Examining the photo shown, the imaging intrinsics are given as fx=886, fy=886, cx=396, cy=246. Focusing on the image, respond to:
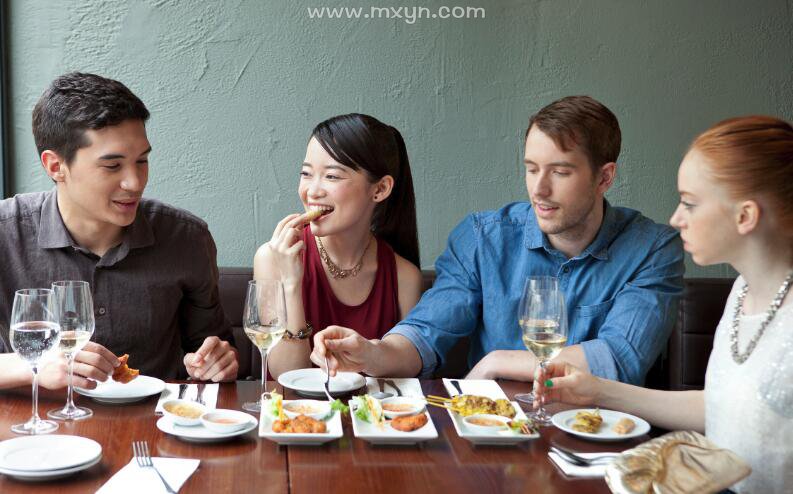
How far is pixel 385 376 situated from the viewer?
7.39 feet

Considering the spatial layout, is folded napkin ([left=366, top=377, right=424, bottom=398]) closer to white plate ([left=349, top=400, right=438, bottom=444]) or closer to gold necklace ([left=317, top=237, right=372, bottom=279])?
white plate ([left=349, top=400, right=438, bottom=444])

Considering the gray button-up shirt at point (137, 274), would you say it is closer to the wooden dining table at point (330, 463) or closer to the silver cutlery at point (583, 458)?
the wooden dining table at point (330, 463)

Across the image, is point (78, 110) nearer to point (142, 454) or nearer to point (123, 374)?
point (123, 374)

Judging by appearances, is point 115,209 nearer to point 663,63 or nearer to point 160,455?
point 160,455

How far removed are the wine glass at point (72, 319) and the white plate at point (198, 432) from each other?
205 millimetres

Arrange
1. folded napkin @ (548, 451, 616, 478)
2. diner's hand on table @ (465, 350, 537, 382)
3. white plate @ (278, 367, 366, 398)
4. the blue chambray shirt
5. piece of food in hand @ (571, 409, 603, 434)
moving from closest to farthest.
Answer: folded napkin @ (548, 451, 616, 478) → piece of food in hand @ (571, 409, 603, 434) → white plate @ (278, 367, 366, 398) → diner's hand on table @ (465, 350, 537, 382) → the blue chambray shirt

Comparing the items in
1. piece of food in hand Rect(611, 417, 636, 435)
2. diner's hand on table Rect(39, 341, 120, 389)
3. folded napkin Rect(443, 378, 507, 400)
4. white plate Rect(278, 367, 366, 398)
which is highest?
diner's hand on table Rect(39, 341, 120, 389)

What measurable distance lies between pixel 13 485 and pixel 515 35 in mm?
2646

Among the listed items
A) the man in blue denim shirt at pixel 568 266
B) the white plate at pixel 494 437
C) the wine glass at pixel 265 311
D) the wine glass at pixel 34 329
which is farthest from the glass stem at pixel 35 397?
the man in blue denim shirt at pixel 568 266

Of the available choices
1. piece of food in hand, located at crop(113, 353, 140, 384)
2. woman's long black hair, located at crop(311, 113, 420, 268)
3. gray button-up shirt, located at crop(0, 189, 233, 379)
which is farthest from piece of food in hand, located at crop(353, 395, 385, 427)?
woman's long black hair, located at crop(311, 113, 420, 268)

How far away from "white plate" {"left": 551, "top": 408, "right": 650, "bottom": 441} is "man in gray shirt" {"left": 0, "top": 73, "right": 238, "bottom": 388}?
964 millimetres

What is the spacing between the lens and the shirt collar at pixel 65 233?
2.38m

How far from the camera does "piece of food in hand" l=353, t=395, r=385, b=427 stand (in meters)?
1.68

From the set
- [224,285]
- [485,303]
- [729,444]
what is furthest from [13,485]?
[224,285]
